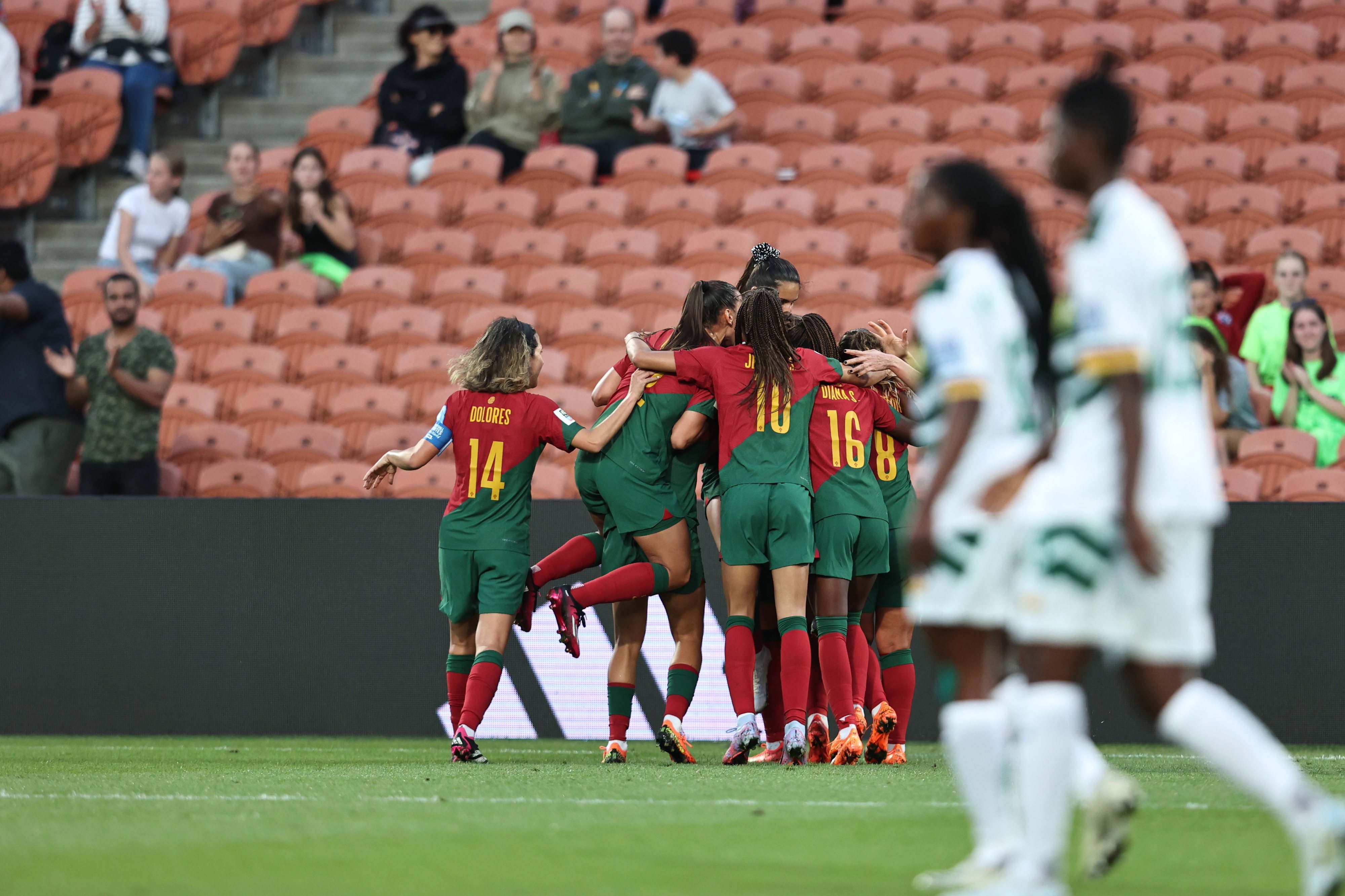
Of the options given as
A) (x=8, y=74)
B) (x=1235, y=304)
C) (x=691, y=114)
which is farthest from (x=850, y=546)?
(x=8, y=74)

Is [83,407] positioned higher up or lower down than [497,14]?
lower down

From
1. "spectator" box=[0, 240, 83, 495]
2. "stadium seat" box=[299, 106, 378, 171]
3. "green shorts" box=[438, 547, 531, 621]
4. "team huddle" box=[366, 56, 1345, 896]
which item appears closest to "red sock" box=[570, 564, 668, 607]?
"green shorts" box=[438, 547, 531, 621]

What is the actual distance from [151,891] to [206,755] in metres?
4.31

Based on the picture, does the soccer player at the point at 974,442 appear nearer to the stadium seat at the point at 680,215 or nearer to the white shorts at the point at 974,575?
the white shorts at the point at 974,575

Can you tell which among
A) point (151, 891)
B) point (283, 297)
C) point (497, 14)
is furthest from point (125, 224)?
point (151, 891)

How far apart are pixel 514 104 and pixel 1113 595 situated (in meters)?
10.4

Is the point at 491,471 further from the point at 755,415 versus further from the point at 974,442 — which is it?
the point at 974,442

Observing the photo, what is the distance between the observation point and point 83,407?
10.5 meters

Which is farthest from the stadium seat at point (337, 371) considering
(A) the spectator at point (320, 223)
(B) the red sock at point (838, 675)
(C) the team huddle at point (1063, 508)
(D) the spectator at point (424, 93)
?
(C) the team huddle at point (1063, 508)

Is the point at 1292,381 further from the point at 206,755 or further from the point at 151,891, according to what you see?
the point at 151,891

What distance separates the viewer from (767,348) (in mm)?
6949

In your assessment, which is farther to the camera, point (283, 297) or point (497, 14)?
point (497, 14)

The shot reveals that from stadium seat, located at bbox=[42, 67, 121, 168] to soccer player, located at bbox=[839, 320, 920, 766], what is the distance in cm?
844

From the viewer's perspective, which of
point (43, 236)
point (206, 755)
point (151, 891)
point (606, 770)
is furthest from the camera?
point (43, 236)
